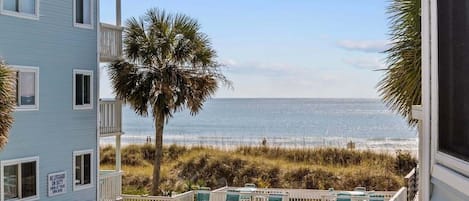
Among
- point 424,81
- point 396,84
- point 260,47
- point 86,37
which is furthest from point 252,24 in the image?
point 424,81

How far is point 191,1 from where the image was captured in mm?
72062

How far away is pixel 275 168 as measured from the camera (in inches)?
1201

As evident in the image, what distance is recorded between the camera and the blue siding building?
13.2 meters

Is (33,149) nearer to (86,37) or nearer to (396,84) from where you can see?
(86,37)

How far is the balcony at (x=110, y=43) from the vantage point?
16391 mm

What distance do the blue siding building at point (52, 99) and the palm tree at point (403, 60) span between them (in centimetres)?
835

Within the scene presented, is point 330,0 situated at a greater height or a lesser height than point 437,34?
greater

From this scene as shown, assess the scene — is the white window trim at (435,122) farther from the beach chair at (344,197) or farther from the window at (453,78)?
the beach chair at (344,197)

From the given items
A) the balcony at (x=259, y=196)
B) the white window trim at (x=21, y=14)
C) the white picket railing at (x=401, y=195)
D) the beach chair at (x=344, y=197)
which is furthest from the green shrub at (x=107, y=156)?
the white picket railing at (x=401, y=195)

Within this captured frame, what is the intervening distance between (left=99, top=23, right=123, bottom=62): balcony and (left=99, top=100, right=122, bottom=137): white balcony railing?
1279 mm

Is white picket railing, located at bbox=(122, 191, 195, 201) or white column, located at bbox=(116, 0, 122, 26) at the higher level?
white column, located at bbox=(116, 0, 122, 26)

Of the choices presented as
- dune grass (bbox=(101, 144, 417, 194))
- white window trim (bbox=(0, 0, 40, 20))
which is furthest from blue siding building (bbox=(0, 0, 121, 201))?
dune grass (bbox=(101, 144, 417, 194))

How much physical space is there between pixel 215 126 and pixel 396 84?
2765 inches

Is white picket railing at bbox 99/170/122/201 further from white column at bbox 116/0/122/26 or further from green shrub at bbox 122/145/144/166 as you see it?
green shrub at bbox 122/145/144/166
